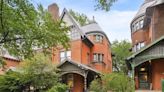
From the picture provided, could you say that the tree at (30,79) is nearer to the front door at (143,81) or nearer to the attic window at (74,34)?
the front door at (143,81)

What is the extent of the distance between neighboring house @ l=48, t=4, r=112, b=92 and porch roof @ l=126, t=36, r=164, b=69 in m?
8.34

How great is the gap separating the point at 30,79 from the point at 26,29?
1981 centimetres

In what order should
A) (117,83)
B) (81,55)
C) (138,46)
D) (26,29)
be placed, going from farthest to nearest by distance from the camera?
(81,55) < (138,46) < (117,83) < (26,29)

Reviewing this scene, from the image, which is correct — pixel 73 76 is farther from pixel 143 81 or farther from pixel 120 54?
pixel 120 54

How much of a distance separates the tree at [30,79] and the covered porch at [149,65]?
8.08 m

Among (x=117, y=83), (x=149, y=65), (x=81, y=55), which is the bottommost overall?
(x=117, y=83)

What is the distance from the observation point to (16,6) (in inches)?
467

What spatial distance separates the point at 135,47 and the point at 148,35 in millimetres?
2196

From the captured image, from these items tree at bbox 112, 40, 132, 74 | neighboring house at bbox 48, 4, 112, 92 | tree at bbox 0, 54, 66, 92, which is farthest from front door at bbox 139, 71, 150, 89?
tree at bbox 112, 40, 132, 74

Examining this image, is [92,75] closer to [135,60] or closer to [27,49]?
[135,60]

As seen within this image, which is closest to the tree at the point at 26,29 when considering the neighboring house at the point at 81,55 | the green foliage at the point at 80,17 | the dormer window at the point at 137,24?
the neighboring house at the point at 81,55

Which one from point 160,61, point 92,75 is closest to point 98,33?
point 92,75

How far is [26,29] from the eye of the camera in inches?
510

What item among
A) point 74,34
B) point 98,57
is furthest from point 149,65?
point 98,57
